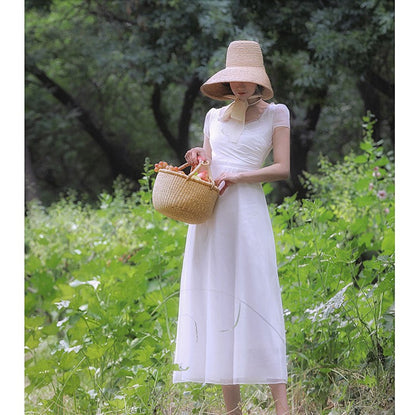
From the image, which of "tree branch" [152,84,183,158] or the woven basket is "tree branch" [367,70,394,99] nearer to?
"tree branch" [152,84,183,158]

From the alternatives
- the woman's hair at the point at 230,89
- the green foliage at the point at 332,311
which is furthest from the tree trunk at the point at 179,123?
the woman's hair at the point at 230,89

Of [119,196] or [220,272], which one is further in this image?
[119,196]

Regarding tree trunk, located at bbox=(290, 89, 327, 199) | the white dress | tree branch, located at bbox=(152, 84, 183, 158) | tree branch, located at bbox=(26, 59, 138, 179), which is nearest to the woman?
the white dress

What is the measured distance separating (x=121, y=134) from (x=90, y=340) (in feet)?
29.9

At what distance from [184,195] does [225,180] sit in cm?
17

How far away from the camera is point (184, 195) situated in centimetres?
212

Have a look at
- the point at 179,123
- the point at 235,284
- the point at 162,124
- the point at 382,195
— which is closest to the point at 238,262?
the point at 235,284

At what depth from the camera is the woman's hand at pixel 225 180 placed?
87.1 inches

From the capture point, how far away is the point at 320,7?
25.3ft

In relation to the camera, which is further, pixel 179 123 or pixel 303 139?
pixel 179 123

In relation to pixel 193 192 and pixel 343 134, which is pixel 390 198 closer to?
pixel 193 192

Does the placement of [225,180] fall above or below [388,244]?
above

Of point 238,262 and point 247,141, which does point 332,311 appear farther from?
point 247,141
